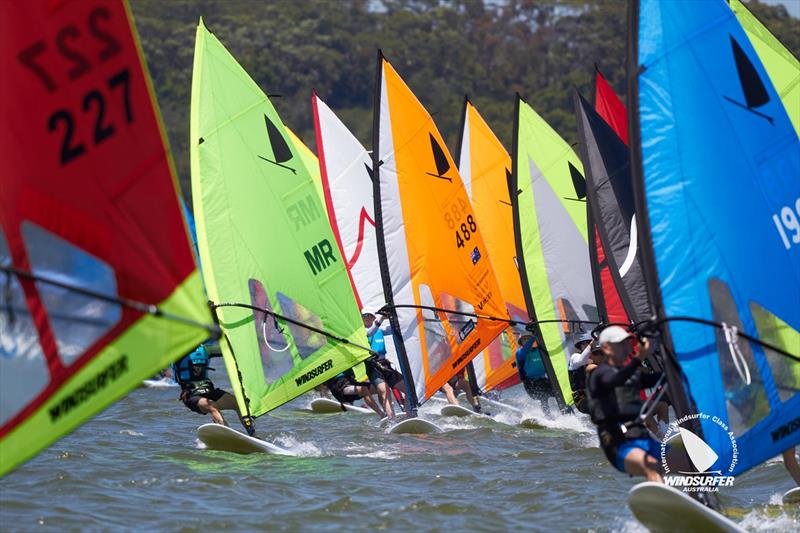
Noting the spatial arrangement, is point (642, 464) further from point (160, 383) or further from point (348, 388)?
point (160, 383)

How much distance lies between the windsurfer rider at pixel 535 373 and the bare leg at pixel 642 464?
8.54 meters

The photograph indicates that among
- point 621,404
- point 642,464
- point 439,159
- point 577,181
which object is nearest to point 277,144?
point 439,159

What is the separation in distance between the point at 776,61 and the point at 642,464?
3192mm

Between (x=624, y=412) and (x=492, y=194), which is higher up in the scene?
(x=492, y=194)

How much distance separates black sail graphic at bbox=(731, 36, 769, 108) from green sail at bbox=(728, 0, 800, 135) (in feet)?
0.69

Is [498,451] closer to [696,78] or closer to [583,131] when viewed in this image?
[583,131]

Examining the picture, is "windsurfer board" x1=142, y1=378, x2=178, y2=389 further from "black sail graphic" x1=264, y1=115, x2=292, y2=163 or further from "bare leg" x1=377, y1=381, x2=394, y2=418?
"black sail graphic" x1=264, y1=115, x2=292, y2=163

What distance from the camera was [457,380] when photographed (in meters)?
17.7

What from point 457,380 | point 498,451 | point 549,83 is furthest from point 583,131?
point 549,83

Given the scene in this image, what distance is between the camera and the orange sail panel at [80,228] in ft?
20.2

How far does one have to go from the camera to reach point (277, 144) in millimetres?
13320

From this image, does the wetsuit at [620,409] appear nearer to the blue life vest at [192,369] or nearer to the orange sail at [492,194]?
the blue life vest at [192,369]

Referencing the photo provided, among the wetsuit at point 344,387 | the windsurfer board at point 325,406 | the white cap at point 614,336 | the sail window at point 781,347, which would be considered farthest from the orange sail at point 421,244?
the sail window at point 781,347

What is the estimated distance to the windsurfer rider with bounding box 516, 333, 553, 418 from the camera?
639 inches
